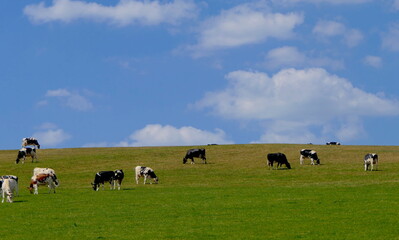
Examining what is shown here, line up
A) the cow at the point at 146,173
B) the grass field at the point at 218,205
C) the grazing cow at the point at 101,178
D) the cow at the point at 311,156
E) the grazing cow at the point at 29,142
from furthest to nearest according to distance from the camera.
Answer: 1. the grazing cow at the point at 29,142
2. the cow at the point at 311,156
3. the cow at the point at 146,173
4. the grazing cow at the point at 101,178
5. the grass field at the point at 218,205

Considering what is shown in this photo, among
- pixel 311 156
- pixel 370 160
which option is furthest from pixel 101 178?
pixel 370 160

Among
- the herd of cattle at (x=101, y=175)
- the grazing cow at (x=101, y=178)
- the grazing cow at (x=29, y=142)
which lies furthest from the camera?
the grazing cow at (x=29, y=142)

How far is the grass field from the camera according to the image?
22625 millimetres

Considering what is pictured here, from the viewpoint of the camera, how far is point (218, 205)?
31250 millimetres

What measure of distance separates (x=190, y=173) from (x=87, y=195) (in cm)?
1682

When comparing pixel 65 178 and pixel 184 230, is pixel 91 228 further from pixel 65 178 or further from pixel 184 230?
pixel 65 178

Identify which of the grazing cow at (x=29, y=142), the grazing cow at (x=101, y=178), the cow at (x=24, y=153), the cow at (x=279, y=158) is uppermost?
the grazing cow at (x=29, y=142)

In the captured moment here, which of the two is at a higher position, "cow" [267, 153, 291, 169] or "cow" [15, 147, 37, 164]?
"cow" [15, 147, 37, 164]

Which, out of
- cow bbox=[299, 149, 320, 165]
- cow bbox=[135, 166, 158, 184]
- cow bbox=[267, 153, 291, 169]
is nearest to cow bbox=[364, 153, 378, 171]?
cow bbox=[299, 149, 320, 165]

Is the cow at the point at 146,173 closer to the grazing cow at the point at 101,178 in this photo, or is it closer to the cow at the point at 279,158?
the grazing cow at the point at 101,178

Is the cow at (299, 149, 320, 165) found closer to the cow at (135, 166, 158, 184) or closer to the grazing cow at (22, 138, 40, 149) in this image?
the cow at (135, 166, 158, 184)

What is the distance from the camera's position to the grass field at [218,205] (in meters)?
22.6

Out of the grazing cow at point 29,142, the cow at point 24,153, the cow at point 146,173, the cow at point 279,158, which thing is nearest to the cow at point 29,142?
the grazing cow at point 29,142

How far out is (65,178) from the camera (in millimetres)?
55875
